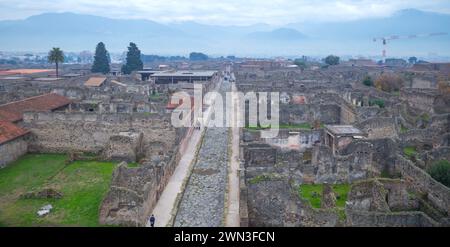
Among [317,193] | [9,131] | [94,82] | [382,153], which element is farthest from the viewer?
[94,82]

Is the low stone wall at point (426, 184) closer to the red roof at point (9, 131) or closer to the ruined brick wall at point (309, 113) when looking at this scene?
the ruined brick wall at point (309, 113)

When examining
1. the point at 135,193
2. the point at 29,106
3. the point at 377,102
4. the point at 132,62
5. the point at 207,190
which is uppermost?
the point at 132,62

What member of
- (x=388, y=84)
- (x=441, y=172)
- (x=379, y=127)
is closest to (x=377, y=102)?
(x=379, y=127)

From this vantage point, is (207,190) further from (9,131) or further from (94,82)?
(94,82)

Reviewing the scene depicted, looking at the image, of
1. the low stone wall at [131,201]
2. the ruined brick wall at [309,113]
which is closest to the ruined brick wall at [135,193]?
the low stone wall at [131,201]

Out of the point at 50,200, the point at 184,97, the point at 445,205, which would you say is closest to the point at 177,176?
the point at 50,200

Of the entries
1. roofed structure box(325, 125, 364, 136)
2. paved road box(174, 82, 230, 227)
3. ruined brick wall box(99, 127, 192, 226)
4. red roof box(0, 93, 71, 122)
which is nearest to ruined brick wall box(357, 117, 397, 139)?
roofed structure box(325, 125, 364, 136)
